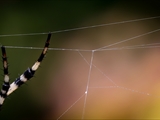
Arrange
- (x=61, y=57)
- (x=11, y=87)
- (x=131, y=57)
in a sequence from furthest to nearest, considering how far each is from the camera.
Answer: (x=61, y=57)
(x=131, y=57)
(x=11, y=87)

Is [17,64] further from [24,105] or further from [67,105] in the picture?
[67,105]

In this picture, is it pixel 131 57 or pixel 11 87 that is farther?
pixel 131 57

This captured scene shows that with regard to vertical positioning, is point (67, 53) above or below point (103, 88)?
above

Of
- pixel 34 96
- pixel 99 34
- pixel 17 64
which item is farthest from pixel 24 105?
pixel 99 34

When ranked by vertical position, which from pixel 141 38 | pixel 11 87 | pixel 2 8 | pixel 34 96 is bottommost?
pixel 11 87

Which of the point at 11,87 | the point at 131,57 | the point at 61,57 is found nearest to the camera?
the point at 11,87

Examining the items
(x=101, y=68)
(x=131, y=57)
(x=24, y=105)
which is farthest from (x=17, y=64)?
(x=131, y=57)

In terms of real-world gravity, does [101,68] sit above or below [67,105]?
above

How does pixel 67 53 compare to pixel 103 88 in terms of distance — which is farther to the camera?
pixel 67 53
